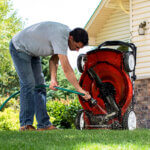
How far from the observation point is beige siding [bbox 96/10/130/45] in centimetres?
1153

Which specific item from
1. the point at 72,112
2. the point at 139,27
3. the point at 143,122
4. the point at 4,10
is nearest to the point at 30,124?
the point at 143,122

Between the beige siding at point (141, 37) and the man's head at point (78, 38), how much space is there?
176 inches

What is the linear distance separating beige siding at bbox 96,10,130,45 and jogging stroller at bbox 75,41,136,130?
596 centimetres

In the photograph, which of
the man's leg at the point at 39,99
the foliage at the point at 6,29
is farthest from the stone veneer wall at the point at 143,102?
the foliage at the point at 6,29

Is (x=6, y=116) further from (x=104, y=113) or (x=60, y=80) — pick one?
(x=60, y=80)

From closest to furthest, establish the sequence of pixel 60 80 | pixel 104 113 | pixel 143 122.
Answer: pixel 104 113, pixel 143 122, pixel 60 80

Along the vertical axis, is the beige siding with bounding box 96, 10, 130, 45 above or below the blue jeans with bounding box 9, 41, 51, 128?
above

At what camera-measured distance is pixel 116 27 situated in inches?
468

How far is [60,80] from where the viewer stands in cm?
2577

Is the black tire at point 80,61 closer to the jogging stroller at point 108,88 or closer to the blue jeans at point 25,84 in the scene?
the jogging stroller at point 108,88

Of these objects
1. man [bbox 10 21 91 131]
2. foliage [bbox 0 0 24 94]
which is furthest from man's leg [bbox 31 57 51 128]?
foliage [bbox 0 0 24 94]

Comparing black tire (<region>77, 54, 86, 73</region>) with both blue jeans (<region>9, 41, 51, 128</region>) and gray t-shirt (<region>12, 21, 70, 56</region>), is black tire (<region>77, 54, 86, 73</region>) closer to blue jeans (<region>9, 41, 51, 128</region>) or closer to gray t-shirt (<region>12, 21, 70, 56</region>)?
gray t-shirt (<region>12, 21, 70, 56</region>)

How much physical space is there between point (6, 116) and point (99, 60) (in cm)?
513

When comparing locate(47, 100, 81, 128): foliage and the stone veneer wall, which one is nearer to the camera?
the stone veneer wall
